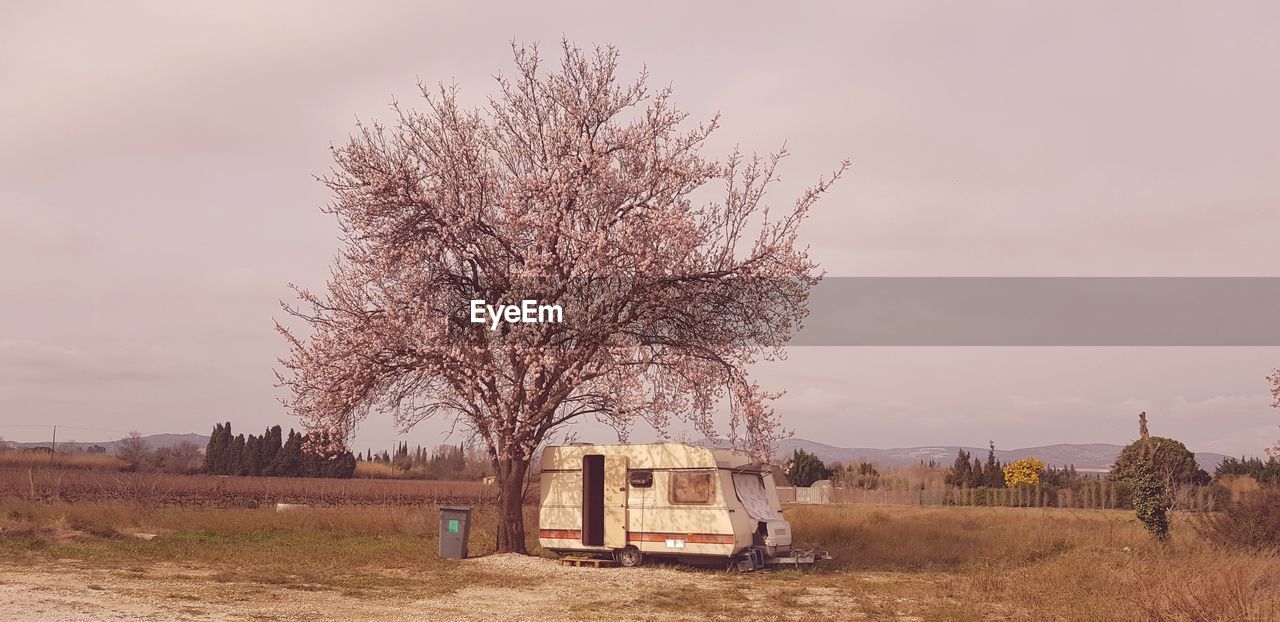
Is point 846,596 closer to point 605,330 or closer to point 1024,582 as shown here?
point 1024,582

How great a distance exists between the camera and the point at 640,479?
68.9ft

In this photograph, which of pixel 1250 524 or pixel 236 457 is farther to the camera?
pixel 236 457

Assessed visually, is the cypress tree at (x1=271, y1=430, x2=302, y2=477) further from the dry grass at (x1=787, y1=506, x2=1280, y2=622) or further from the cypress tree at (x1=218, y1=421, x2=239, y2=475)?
the dry grass at (x1=787, y1=506, x2=1280, y2=622)

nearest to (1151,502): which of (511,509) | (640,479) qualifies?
(640,479)

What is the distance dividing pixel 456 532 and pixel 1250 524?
17319 mm

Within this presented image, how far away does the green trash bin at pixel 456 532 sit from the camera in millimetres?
21609

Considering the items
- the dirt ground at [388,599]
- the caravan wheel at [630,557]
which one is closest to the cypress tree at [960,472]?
the caravan wheel at [630,557]

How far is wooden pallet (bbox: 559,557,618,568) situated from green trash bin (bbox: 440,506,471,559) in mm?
2204

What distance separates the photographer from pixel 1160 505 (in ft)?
76.7

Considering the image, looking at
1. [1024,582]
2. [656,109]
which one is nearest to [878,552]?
[1024,582]

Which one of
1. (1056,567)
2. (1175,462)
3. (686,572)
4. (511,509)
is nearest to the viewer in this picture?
(1056,567)

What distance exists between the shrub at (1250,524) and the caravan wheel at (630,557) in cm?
1232

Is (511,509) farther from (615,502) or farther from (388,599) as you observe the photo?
(388,599)

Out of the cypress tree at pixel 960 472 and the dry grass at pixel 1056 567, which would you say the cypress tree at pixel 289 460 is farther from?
the dry grass at pixel 1056 567
